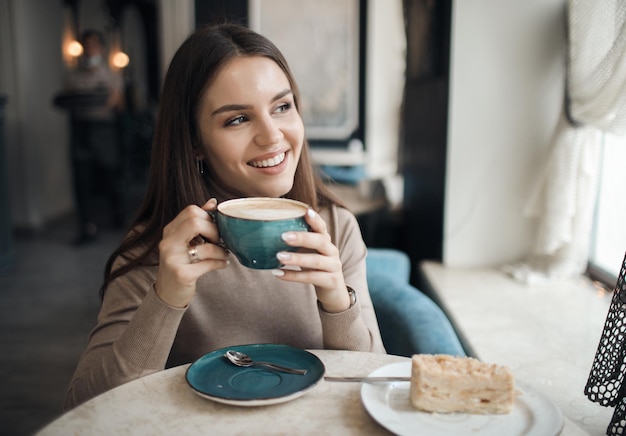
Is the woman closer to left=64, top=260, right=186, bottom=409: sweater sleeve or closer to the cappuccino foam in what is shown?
left=64, top=260, right=186, bottom=409: sweater sleeve

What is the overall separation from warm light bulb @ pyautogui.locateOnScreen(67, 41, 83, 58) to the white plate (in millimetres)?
6052

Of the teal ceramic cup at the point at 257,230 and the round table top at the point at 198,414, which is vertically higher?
the teal ceramic cup at the point at 257,230

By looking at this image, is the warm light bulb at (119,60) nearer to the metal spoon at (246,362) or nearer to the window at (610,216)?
the window at (610,216)

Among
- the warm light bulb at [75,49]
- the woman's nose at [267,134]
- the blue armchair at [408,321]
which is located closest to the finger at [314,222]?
the woman's nose at [267,134]

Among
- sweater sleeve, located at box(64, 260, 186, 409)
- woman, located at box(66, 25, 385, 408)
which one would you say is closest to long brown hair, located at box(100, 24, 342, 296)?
woman, located at box(66, 25, 385, 408)

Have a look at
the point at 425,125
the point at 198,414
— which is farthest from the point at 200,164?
the point at 425,125

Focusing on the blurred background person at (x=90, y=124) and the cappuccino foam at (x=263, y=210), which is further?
the blurred background person at (x=90, y=124)

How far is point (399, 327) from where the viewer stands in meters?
1.71

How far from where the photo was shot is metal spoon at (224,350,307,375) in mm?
979

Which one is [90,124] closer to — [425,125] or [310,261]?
[425,125]

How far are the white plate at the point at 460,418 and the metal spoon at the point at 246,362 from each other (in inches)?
4.9

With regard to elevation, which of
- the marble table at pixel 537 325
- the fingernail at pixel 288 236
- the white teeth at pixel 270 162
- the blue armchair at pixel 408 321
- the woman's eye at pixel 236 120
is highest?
the woman's eye at pixel 236 120

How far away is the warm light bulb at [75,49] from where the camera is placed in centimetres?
625

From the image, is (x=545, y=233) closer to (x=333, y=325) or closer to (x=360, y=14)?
(x=333, y=325)
